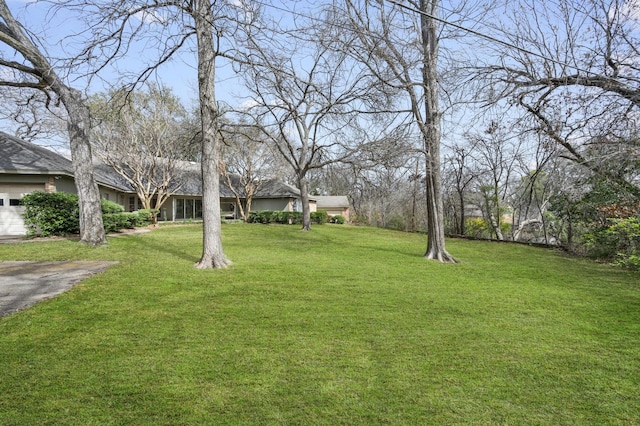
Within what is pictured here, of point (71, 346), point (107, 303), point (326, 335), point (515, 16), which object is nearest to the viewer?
point (71, 346)

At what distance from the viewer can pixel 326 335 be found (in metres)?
3.69

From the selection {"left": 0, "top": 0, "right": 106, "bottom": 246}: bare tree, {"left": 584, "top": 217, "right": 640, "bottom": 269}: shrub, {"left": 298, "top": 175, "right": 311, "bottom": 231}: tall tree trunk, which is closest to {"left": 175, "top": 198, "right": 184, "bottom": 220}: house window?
{"left": 298, "top": 175, "right": 311, "bottom": 231}: tall tree trunk

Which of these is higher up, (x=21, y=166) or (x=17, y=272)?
(x=21, y=166)

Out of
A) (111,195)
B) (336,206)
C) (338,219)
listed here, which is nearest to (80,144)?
(111,195)

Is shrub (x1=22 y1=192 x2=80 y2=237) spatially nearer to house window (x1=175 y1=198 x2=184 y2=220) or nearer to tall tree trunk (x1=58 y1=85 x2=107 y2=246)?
tall tree trunk (x1=58 y1=85 x2=107 y2=246)

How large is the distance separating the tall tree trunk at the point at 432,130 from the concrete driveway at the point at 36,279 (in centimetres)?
794

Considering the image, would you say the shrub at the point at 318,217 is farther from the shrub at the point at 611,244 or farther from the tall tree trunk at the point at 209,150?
the tall tree trunk at the point at 209,150

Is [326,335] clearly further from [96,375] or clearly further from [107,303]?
[107,303]

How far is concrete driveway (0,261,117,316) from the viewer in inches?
178

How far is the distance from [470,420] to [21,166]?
1565cm

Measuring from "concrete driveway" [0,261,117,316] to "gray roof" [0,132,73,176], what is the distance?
6842 millimetres

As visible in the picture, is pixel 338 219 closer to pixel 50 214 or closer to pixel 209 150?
pixel 50 214

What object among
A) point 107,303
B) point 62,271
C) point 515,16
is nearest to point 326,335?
point 107,303

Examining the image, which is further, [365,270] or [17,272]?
[365,270]
